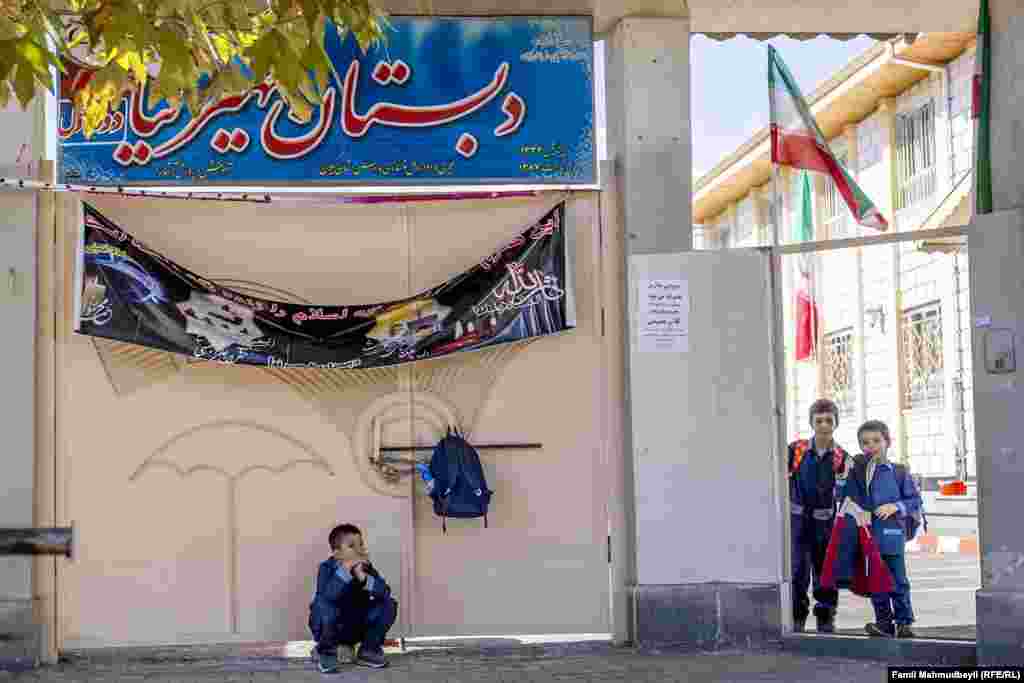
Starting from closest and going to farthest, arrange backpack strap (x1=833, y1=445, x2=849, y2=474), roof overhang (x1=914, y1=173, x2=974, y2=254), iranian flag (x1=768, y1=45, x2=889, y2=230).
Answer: iranian flag (x1=768, y1=45, x2=889, y2=230), backpack strap (x1=833, y1=445, x2=849, y2=474), roof overhang (x1=914, y1=173, x2=974, y2=254)

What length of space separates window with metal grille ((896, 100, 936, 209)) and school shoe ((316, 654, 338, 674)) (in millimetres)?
16515

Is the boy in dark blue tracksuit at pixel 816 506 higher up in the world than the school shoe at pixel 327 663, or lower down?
higher up

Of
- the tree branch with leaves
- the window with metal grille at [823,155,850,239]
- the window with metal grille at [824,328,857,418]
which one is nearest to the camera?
the tree branch with leaves

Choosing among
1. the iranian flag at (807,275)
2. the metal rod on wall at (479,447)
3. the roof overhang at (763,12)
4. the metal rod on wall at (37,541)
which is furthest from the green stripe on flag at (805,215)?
the metal rod on wall at (37,541)

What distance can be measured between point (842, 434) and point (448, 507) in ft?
65.0

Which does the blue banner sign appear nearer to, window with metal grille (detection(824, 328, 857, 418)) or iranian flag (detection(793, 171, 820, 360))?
iranian flag (detection(793, 171, 820, 360))

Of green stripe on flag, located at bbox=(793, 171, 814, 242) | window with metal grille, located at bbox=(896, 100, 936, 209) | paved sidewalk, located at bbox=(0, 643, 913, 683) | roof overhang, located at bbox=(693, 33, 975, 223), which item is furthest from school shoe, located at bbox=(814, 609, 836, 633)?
window with metal grille, located at bbox=(896, 100, 936, 209)

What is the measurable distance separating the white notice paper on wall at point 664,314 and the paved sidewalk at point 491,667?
1.89 m

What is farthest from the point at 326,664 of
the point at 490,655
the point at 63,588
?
the point at 63,588

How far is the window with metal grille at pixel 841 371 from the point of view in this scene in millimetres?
27359

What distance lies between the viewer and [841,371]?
2808 centimetres

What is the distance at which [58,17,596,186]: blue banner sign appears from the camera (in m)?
9.84

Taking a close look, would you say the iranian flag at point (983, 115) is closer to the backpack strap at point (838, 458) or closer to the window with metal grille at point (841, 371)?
the backpack strap at point (838, 458)

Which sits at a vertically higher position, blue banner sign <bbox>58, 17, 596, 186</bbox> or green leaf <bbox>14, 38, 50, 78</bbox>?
blue banner sign <bbox>58, 17, 596, 186</bbox>
